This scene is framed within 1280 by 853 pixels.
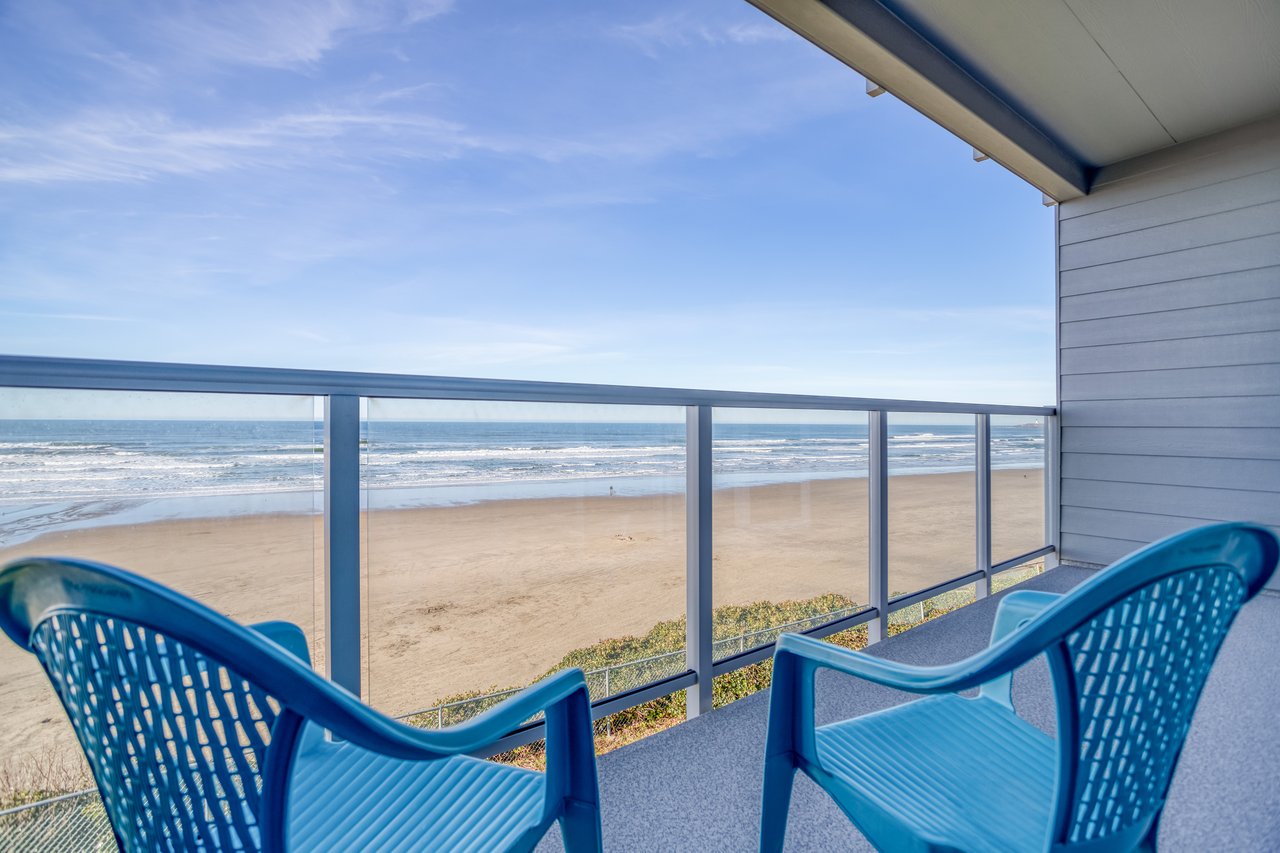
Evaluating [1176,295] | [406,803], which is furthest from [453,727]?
[1176,295]

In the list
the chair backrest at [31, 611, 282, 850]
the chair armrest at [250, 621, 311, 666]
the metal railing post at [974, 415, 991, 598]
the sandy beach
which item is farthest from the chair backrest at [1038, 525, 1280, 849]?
the metal railing post at [974, 415, 991, 598]

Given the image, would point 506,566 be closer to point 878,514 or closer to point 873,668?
point 873,668

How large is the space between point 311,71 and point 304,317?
7745mm

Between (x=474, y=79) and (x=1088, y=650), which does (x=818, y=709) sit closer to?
(x=1088, y=650)

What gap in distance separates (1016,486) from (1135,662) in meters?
3.73

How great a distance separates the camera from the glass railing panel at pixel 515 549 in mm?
1615

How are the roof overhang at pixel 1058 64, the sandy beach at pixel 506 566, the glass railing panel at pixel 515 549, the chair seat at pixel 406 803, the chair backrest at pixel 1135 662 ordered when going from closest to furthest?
the chair backrest at pixel 1135 662, the chair seat at pixel 406 803, the sandy beach at pixel 506 566, the glass railing panel at pixel 515 549, the roof overhang at pixel 1058 64

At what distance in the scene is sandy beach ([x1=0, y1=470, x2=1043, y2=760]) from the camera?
4.43 ft

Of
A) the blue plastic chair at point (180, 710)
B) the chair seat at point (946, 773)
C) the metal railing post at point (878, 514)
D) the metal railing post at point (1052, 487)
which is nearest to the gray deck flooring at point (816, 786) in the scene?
the chair seat at point (946, 773)

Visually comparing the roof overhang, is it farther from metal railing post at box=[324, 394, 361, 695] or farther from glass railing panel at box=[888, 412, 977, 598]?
metal railing post at box=[324, 394, 361, 695]

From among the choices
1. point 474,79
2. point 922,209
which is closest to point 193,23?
point 474,79

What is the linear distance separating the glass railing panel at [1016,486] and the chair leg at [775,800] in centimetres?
316

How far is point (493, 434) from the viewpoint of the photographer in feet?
5.79

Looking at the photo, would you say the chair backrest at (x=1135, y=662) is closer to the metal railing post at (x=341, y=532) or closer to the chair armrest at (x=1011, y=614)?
the chair armrest at (x=1011, y=614)
